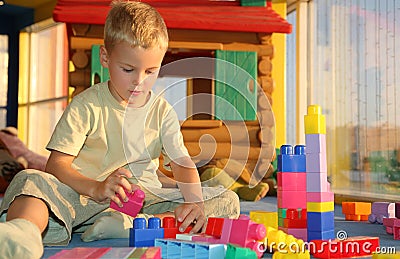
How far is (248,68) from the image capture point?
9.32 ft

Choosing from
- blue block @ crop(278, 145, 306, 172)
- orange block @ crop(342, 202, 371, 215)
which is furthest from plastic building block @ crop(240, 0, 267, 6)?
blue block @ crop(278, 145, 306, 172)

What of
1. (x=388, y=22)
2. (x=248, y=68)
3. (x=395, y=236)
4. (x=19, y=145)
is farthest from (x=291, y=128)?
(x=395, y=236)

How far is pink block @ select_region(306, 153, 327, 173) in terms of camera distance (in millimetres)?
1064

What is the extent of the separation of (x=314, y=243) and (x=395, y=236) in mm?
406

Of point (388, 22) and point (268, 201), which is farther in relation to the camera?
point (268, 201)

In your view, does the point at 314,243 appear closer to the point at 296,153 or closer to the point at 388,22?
the point at 296,153

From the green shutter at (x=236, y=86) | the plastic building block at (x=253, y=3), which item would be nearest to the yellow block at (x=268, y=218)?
the green shutter at (x=236, y=86)

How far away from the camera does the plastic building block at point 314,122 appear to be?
1.06 meters

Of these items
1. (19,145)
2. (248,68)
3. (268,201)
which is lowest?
(268,201)

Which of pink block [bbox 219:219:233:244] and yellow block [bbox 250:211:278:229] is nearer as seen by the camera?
pink block [bbox 219:219:233:244]

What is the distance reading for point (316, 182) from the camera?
107 centimetres

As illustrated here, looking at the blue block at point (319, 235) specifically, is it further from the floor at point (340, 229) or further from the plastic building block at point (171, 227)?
the plastic building block at point (171, 227)

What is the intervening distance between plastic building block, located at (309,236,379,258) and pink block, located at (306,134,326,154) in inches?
6.8

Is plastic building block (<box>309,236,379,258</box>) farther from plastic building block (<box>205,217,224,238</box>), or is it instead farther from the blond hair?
the blond hair
